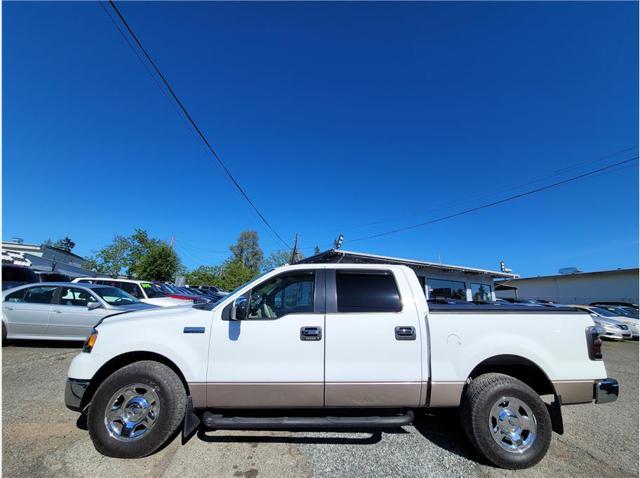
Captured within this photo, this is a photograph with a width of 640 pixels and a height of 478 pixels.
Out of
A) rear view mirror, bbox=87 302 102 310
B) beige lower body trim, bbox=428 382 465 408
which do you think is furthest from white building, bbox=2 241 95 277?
beige lower body trim, bbox=428 382 465 408

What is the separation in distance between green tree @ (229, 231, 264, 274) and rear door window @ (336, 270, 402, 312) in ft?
214

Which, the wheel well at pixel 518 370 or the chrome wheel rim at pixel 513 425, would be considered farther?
the wheel well at pixel 518 370

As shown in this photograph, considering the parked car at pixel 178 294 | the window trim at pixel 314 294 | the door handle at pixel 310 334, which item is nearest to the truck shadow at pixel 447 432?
the door handle at pixel 310 334

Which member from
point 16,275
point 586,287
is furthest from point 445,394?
point 586,287

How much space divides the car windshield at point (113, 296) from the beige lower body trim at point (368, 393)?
23.1 ft

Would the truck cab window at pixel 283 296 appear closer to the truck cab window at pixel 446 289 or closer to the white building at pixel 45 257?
the truck cab window at pixel 446 289

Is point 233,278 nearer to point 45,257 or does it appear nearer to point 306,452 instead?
point 45,257

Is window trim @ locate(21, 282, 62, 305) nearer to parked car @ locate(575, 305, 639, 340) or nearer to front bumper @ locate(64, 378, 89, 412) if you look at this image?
front bumper @ locate(64, 378, 89, 412)

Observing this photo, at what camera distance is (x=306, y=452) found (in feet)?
10.2

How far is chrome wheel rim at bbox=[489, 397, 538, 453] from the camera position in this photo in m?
2.99

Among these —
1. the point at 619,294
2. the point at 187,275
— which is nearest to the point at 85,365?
the point at 619,294

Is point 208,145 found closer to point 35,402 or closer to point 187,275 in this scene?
point 35,402

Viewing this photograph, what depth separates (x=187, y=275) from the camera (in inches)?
1793

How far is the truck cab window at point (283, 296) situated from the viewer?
329cm
